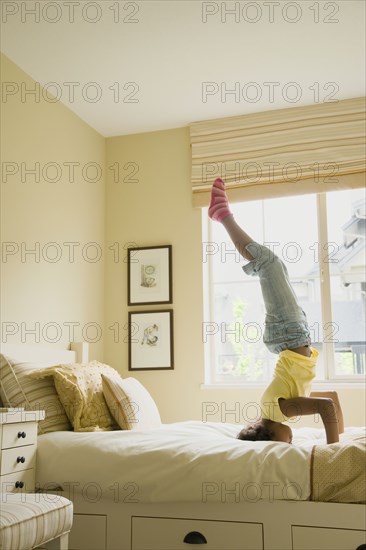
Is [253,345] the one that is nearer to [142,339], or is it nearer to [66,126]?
[142,339]

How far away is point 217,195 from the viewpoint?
317 cm

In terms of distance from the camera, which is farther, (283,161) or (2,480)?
(283,161)

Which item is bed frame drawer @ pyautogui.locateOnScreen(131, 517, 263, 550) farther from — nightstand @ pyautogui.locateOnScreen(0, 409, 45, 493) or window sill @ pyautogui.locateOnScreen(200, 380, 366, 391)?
window sill @ pyautogui.locateOnScreen(200, 380, 366, 391)

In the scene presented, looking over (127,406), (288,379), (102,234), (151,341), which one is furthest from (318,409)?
(102,234)

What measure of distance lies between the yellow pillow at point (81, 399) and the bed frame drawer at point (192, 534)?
60 centimetres

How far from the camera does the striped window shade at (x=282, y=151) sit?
3.99 metres

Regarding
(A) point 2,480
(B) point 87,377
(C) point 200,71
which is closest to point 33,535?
(A) point 2,480

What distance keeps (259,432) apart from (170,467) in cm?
50

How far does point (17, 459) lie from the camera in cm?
241

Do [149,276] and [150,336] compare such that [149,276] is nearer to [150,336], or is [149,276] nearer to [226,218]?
[150,336]

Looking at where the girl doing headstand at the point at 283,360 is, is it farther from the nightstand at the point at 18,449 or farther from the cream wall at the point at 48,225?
the cream wall at the point at 48,225

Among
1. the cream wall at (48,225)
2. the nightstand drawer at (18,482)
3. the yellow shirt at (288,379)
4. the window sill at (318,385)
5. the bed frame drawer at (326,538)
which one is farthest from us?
the window sill at (318,385)

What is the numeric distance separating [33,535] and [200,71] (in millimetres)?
2798

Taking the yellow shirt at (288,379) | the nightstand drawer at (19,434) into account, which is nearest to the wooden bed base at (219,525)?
the nightstand drawer at (19,434)
